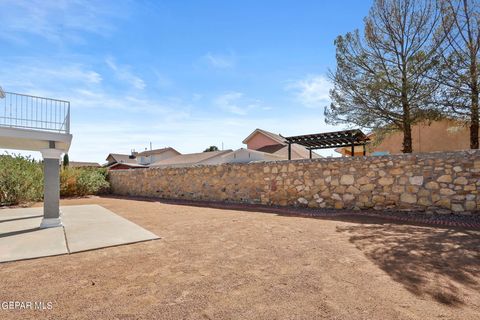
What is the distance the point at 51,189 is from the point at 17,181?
7.96m

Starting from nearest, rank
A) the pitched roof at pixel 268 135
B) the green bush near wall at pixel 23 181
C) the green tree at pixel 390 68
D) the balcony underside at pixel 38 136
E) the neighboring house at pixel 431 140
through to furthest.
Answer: the balcony underside at pixel 38 136
the green tree at pixel 390 68
the green bush near wall at pixel 23 181
the neighboring house at pixel 431 140
the pitched roof at pixel 268 135

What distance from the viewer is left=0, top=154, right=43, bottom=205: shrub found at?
40.4 feet

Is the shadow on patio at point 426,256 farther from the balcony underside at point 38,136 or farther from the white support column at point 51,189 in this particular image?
the balcony underside at point 38,136

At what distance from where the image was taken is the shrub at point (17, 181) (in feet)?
40.4

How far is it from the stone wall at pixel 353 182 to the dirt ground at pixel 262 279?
228 cm

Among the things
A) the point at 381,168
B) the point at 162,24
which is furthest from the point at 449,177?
the point at 162,24

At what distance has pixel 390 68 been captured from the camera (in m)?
11.0

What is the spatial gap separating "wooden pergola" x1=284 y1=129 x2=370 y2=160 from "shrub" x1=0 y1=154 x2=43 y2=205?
12.5 metres

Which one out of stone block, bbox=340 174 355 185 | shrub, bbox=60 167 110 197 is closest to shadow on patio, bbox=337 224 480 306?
stone block, bbox=340 174 355 185

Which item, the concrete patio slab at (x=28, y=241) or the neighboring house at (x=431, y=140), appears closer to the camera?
the concrete patio slab at (x=28, y=241)

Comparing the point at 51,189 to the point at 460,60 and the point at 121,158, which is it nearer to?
the point at 460,60

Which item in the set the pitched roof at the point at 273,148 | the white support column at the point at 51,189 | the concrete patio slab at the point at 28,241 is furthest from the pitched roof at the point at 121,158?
the white support column at the point at 51,189

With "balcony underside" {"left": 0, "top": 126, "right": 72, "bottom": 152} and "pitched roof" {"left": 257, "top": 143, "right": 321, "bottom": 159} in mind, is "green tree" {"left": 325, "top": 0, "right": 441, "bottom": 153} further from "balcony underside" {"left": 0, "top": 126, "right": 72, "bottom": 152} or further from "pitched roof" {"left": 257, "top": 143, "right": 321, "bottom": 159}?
"pitched roof" {"left": 257, "top": 143, "right": 321, "bottom": 159}

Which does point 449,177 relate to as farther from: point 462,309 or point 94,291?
point 94,291
